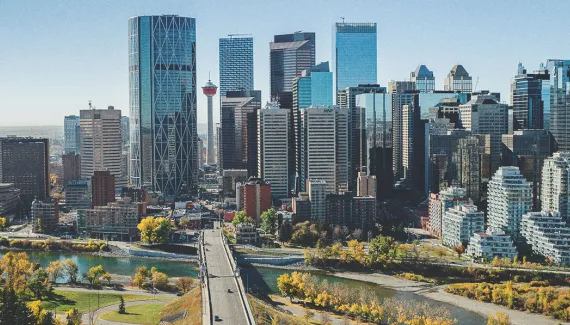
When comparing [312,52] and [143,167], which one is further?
[312,52]

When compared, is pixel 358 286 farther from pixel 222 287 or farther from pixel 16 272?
pixel 16 272

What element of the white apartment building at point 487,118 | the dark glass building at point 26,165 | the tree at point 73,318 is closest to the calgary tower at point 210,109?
the dark glass building at point 26,165

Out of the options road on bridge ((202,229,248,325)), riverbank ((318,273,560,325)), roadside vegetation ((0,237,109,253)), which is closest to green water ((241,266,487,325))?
riverbank ((318,273,560,325))

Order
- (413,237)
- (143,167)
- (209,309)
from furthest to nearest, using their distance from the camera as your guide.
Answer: (143,167)
(413,237)
(209,309)

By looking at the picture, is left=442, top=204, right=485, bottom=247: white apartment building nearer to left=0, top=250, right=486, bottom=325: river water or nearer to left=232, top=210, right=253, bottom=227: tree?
left=0, top=250, right=486, bottom=325: river water

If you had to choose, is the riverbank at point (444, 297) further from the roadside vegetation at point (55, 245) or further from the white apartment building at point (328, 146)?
the white apartment building at point (328, 146)

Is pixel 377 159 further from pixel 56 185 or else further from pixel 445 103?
pixel 56 185

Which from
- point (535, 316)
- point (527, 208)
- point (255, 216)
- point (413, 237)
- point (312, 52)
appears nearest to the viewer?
point (535, 316)

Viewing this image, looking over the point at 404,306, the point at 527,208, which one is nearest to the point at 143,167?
the point at 527,208
